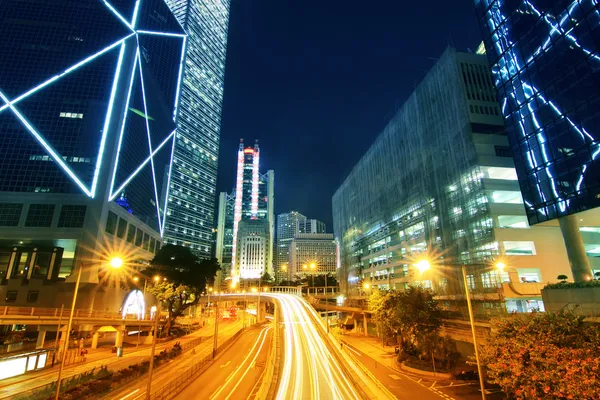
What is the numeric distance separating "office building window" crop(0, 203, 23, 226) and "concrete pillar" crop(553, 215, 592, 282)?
8990 cm

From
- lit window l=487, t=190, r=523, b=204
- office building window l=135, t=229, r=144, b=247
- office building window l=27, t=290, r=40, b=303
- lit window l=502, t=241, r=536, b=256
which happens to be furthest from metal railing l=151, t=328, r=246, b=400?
office building window l=135, t=229, r=144, b=247

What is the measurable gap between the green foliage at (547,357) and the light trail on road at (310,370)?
35.7 ft

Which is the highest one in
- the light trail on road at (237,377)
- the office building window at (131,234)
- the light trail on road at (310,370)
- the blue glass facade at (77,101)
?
the blue glass facade at (77,101)

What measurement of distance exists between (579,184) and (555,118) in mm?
9216

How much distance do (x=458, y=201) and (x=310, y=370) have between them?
142 ft

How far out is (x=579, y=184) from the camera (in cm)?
3734

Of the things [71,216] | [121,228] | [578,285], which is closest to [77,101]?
[71,216]

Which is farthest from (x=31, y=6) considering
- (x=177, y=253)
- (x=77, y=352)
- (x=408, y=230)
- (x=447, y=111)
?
(x=408, y=230)

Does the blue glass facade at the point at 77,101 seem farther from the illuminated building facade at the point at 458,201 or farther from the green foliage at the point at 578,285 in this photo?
the green foliage at the point at 578,285

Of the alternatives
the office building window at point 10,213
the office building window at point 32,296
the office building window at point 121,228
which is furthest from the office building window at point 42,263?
the office building window at point 121,228

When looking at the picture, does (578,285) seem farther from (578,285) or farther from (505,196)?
(505,196)

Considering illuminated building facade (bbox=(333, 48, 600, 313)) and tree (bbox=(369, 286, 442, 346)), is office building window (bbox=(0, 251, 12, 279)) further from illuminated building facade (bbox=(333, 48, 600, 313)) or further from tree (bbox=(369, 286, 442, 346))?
illuminated building facade (bbox=(333, 48, 600, 313))

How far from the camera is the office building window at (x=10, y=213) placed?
198 ft

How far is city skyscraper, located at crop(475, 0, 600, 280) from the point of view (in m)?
36.8
